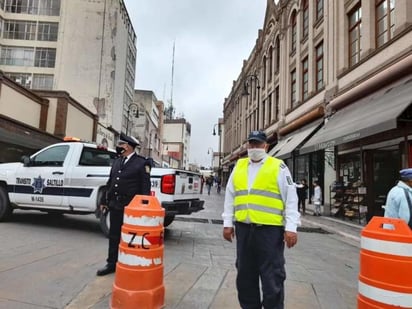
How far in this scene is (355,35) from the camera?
15.0m

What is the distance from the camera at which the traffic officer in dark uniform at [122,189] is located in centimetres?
501

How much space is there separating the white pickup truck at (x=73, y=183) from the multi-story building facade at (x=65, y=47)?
118 ft

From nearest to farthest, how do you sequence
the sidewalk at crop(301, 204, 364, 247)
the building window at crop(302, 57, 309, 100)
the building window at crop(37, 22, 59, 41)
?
the sidewalk at crop(301, 204, 364, 247)
the building window at crop(302, 57, 309, 100)
the building window at crop(37, 22, 59, 41)

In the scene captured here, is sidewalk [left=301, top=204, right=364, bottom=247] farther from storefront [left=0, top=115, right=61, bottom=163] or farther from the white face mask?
storefront [left=0, top=115, right=61, bottom=163]

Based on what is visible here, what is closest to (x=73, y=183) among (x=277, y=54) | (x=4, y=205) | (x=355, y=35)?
(x=4, y=205)

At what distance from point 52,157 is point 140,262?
5.79 meters

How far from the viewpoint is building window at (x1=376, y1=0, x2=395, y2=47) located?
1219cm

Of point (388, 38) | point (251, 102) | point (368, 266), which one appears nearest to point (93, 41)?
point (251, 102)

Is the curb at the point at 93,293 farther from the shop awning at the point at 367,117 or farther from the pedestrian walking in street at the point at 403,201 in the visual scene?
the shop awning at the point at 367,117

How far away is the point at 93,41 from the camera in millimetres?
44688

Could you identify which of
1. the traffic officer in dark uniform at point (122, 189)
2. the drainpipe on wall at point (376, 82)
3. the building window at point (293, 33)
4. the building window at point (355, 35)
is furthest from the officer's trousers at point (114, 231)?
the building window at point (293, 33)

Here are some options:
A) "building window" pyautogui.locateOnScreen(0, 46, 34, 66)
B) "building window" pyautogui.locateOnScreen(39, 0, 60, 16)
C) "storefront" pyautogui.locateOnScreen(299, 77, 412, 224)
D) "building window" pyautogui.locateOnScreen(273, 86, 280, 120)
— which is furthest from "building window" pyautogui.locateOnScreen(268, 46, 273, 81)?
"building window" pyautogui.locateOnScreen(0, 46, 34, 66)

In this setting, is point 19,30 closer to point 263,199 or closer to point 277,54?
point 277,54

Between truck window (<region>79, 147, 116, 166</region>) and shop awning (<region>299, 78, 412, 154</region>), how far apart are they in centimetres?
710
